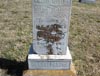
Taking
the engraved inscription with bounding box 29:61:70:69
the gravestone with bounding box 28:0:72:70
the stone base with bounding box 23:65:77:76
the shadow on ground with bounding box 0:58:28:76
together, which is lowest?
the shadow on ground with bounding box 0:58:28:76

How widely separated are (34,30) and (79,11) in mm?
4894

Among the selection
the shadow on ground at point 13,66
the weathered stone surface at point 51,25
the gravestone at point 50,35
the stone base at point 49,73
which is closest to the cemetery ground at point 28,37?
the shadow on ground at point 13,66

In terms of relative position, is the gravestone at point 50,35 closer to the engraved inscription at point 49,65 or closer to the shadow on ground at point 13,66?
the engraved inscription at point 49,65

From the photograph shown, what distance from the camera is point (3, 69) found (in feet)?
14.0

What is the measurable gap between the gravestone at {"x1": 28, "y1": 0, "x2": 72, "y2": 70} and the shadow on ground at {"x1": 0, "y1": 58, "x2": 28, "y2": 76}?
1.68 feet

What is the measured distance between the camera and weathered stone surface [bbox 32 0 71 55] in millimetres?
3428

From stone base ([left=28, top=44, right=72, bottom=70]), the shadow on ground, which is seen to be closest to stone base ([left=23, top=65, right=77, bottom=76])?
stone base ([left=28, top=44, right=72, bottom=70])

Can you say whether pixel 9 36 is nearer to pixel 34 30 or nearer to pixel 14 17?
pixel 14 17

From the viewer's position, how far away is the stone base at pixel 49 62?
373cm

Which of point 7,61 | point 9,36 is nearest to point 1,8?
point 9,36

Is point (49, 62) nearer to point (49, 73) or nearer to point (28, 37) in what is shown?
point (49, 73)

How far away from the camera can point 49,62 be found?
3764 millimetres

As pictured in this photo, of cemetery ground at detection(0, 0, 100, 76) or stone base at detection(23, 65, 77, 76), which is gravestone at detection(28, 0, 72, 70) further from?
cemetery ground at detection(0, 0, 100, 76)

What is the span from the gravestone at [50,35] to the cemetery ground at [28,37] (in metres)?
0.51
